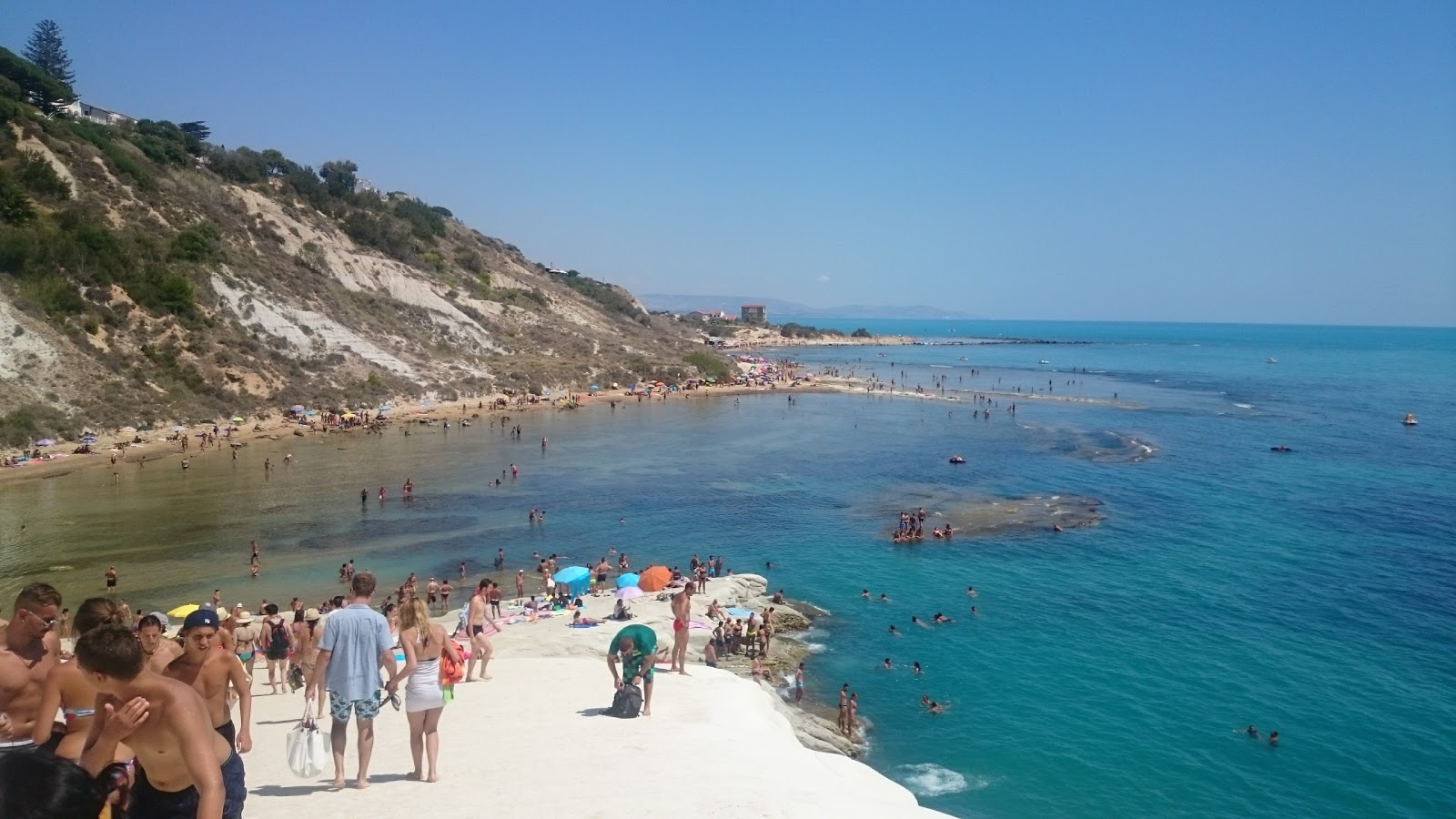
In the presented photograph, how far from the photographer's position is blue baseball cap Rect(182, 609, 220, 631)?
6586mm

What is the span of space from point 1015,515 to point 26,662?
36.1 m

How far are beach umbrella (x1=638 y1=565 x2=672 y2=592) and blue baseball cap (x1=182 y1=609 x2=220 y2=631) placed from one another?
1690 centimetres

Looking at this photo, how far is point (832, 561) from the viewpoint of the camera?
101ft

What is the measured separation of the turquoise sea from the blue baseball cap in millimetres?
12858

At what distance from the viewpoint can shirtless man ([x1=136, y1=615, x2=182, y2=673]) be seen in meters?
7.11

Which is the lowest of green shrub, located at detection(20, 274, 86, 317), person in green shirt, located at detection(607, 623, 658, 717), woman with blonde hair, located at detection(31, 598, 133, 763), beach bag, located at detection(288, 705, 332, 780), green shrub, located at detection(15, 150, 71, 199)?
person in green shirt, located at detection(607, 623, 658, 717)

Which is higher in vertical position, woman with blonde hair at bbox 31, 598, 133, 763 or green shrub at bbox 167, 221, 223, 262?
green shrub at bbox 167, 221, 223, 262

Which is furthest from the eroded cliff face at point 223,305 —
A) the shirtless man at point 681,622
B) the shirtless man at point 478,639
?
the shirtless man at point 681,622

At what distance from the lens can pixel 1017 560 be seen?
3081cm

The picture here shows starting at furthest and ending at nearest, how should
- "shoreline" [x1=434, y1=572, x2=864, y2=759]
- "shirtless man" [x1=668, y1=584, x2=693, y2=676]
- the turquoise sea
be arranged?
the turquoise sea, "shoreline" [x1=434, y1=572, x2=864, y2=759], "shirtless man" [x1=668, y1=584, x2=693, y2=676]

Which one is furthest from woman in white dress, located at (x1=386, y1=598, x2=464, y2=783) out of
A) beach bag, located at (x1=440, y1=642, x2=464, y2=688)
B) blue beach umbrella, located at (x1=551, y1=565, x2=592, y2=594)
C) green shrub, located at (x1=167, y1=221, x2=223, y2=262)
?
green shrub, located at (x1=167, y1=221, x2=223, y2=262)

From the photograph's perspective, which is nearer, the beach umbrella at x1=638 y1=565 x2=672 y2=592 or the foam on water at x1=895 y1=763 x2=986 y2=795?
the foam on water at x1=895 y1=763 x2=986 y2=795

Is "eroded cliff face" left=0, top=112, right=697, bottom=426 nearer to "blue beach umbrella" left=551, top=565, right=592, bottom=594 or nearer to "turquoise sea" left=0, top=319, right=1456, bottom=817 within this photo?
"turquoise sea" left=0, top=319, right=1456, bottom=817

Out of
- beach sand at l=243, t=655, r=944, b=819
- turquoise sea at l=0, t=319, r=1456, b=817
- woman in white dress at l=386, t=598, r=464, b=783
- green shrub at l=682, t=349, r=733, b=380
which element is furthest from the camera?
green shrub at l=682, t=349, r=733, b=380
